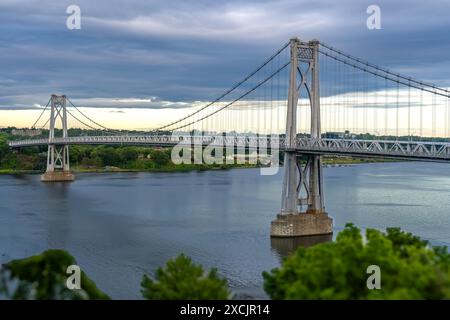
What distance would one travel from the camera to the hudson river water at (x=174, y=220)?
24.3m

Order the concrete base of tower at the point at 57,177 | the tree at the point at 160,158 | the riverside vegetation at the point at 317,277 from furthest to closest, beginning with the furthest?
the tree at the point at 160,158
the concrete base of tower at the point at 57,177
the riverside vegetation at the point at 317,277

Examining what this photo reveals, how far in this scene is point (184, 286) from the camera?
12359mm

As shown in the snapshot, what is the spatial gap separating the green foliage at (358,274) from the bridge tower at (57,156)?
185 feet

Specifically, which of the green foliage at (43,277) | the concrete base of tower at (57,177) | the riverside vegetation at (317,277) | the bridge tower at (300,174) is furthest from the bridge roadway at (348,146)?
the concrete base of tower at (57,177)

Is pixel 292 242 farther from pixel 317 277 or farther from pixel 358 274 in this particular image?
pixel 317 277

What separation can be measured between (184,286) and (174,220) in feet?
76.8

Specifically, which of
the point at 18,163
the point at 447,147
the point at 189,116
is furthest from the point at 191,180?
the point at 447,147

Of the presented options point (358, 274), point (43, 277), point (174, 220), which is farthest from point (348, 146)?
point (43, 277)

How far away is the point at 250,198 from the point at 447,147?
22893mm

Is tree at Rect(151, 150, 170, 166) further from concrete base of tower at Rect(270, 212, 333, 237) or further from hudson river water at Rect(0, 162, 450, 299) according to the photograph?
concrete base of tower at Rect(270, 212, 333, 237)

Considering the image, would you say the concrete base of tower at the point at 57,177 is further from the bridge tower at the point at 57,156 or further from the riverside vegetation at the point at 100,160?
the riverside vegetation at the point at 100,160

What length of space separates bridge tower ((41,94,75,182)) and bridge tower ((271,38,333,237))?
A: 3992 cm

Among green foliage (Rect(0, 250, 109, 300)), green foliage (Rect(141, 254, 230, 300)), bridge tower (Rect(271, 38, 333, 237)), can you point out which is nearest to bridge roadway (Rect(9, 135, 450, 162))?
bridge tower (Rect(271, 38, 333, 237))
